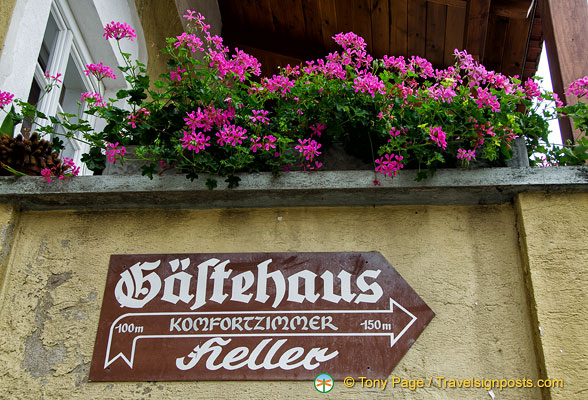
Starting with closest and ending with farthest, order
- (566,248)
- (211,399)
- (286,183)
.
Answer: (211,399), (566,248), (286,183)

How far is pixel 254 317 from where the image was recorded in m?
2.45

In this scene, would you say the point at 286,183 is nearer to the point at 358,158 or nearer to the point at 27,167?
the point at 358,158

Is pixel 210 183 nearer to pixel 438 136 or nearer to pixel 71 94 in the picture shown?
pixel 438 136

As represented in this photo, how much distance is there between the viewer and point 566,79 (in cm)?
341

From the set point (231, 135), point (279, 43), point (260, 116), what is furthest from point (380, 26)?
point (231, 135)

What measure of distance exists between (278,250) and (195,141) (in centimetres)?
56

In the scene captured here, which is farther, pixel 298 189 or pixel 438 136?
pixel 298 189

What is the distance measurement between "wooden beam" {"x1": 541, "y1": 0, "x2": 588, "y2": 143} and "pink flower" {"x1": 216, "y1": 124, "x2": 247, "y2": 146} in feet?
5.82

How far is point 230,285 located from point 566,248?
4.32 ft

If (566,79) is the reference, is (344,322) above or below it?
below

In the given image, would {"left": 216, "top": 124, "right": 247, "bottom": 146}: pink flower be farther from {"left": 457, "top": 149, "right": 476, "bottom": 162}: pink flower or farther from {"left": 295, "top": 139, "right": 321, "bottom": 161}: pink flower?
{"left": 457, "top": 149, "right": 476, "bottom": 162}: pink flower

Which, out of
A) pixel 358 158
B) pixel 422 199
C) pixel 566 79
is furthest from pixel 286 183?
pixel 566 79

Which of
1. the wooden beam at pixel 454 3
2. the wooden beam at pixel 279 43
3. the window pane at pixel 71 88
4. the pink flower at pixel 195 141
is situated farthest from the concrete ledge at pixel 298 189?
the wooden beam at pixel 279 43

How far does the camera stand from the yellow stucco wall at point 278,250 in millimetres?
2344
